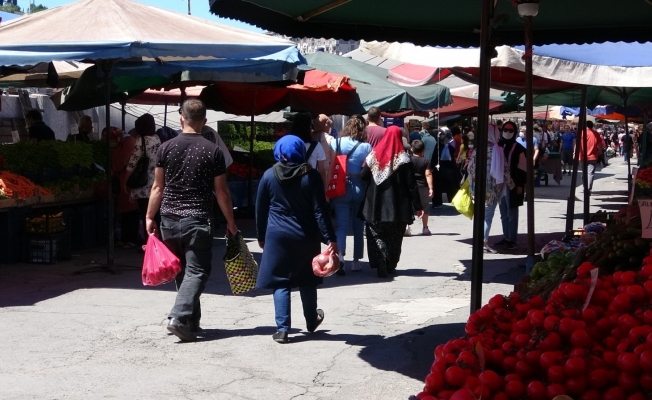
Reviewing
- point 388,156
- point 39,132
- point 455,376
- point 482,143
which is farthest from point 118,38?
point 455,376

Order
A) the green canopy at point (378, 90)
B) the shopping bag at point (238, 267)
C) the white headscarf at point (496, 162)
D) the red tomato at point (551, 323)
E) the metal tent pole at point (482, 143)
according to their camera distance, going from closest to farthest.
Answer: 1. the red tomato at point (551, 323)
2. the metal tent pole at point (482, 143)
3. the shopping bag at point (238, 267)
4. the white headscarf at point (496, 162)
5. the green canopy at point (378, 90)

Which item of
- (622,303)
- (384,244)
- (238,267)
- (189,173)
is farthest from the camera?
(384,244)

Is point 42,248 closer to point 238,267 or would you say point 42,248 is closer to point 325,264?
point 238,267

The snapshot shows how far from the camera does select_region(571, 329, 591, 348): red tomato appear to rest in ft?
9.64

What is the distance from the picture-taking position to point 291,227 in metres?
7.06

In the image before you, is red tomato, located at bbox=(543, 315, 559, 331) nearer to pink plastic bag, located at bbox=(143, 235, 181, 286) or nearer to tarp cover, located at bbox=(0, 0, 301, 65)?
pink plastic bag, located at bbox=(143, 235, 181, 286)

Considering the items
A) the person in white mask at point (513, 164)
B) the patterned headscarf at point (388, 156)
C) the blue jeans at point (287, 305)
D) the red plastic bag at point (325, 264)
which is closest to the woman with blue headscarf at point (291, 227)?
the blue jeans at point (287, 305)

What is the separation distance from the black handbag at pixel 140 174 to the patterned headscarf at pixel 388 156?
3017 millimetres

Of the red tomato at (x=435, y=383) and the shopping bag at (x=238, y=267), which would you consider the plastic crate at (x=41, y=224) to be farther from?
the red tomato at (x=435, y=383)

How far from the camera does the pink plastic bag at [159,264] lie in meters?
6.93

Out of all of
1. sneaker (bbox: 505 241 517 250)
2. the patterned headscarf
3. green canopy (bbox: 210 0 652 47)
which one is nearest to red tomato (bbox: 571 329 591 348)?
green canopy (bbox: 210 0 652 47)

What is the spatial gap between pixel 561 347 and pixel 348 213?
795 cm

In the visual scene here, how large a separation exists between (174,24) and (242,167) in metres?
6.73

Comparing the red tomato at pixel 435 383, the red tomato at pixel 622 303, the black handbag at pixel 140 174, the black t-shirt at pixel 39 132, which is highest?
the black t-shirt at pixel 39 132
